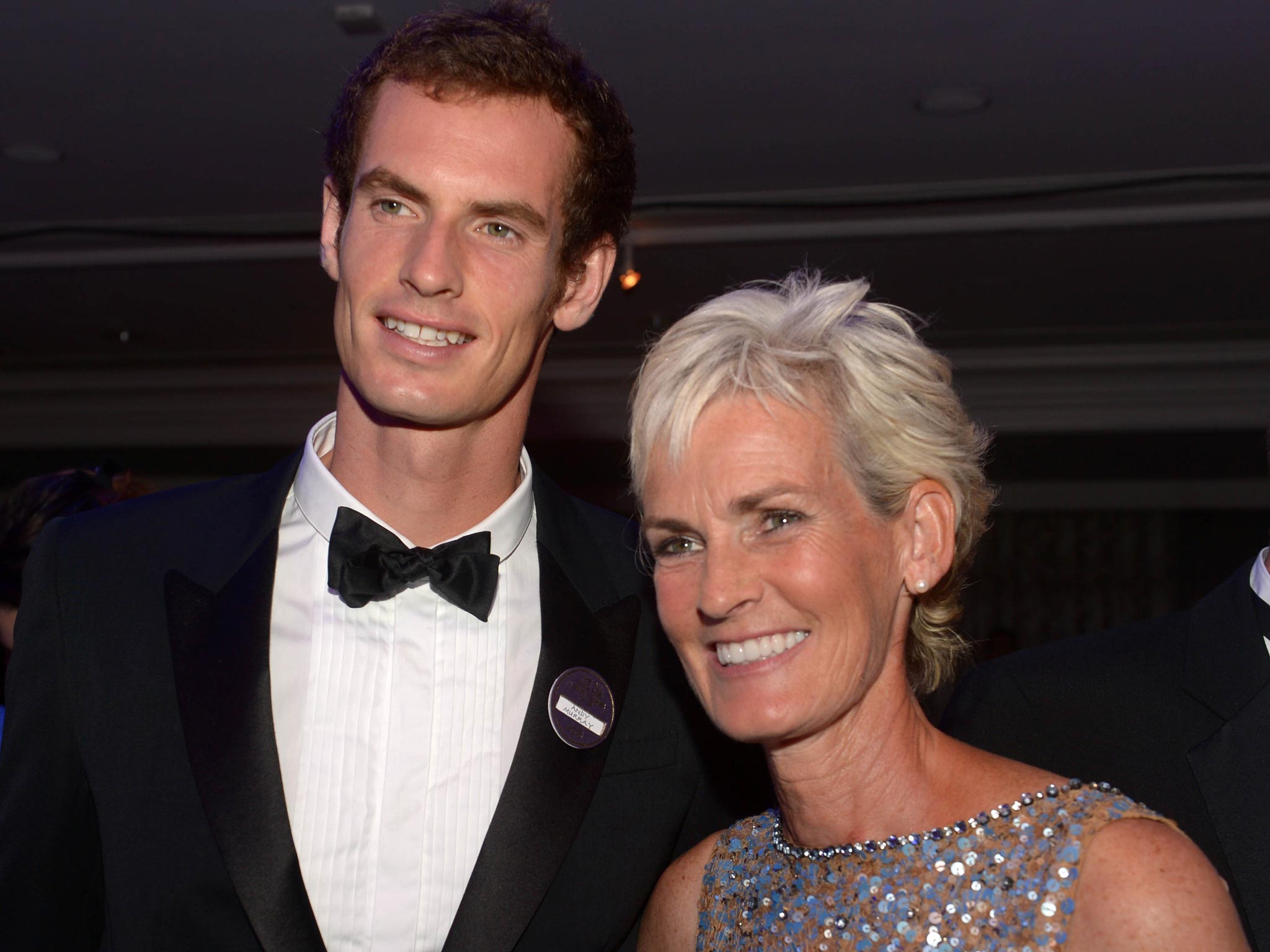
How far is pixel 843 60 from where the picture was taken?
420 centimetres

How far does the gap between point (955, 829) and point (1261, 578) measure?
0.87 meters

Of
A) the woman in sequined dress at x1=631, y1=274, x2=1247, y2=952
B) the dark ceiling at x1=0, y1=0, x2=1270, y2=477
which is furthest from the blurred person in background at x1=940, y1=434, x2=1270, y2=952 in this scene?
the dark ceiling at x1=0, y1=0, x2=1270, y2=477

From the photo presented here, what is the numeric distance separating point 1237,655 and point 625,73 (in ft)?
9.89

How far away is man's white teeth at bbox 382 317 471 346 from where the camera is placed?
5.81 ft

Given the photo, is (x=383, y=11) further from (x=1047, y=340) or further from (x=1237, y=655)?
(x=1047, y=340)

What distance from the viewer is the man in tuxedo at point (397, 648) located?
1644 mm

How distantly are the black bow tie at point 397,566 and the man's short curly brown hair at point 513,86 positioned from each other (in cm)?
47

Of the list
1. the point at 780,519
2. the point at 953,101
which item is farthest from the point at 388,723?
the point at 953,101

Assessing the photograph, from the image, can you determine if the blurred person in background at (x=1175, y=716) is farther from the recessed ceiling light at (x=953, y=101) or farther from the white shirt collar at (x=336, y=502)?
the recessed ceiling light at (x=953, y=101)

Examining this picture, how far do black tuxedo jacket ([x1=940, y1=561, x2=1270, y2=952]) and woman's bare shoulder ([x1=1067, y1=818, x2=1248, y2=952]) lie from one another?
52 cm

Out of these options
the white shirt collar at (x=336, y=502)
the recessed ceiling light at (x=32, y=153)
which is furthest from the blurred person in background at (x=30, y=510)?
the recessed ceiling light at (x=32, y=153)

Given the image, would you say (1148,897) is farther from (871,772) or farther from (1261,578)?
(1261,578)

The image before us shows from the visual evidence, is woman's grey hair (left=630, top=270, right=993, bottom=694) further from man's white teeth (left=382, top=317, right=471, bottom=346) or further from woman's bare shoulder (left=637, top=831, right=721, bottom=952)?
woman's bare shoulder (left=637, top=831, right=721, bottom=952)

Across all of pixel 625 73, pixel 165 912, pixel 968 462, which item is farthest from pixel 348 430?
pixel 625 73
